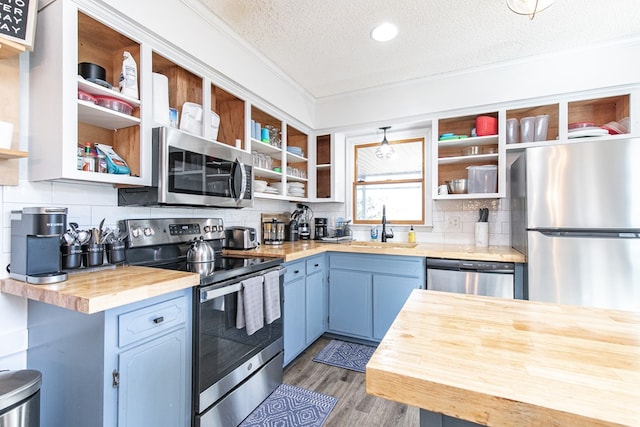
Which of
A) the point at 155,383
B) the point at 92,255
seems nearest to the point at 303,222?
the point at 92,255

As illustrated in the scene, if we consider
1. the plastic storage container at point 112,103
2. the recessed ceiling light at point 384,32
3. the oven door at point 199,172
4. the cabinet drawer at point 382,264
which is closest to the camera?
the plastic storage container at point 112,103

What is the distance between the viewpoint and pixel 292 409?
72.5 inches

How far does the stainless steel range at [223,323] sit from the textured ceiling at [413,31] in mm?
1508

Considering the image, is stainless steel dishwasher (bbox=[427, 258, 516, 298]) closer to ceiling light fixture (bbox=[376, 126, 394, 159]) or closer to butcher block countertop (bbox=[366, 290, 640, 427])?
ceiling light fixture (bbox=[376, 126, 394, 159])

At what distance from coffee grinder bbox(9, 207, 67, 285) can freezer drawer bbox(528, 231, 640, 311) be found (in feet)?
9.00

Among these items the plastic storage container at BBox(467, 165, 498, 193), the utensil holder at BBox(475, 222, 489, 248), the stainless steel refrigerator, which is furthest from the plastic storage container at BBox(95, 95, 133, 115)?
the utensil holder at BBox(475, 222, 489, 248)

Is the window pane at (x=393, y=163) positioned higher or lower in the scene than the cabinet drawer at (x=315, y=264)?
higher

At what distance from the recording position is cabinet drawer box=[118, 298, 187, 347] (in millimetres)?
1167

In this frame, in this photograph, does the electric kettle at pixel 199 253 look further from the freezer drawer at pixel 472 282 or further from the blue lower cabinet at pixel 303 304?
the freezer drawer at pixel 472 282

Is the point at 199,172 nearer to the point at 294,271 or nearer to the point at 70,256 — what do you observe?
the point at 70,256

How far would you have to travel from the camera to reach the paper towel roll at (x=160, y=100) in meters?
1.69

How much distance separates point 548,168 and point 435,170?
36.0 inches

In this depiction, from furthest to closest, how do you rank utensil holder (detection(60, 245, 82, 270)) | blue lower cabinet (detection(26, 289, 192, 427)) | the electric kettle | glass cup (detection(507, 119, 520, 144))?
glass cup (detection(507, 119, 520, 144)) → the electric kettle → utensil holder (detection(60, 245, 82, 270)) → blue lower cabinet (detection(26, 289, 192, 427))

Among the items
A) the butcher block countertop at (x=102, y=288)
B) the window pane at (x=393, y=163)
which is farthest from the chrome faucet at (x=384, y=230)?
the butcher block countertop at (x=102, y=288)
